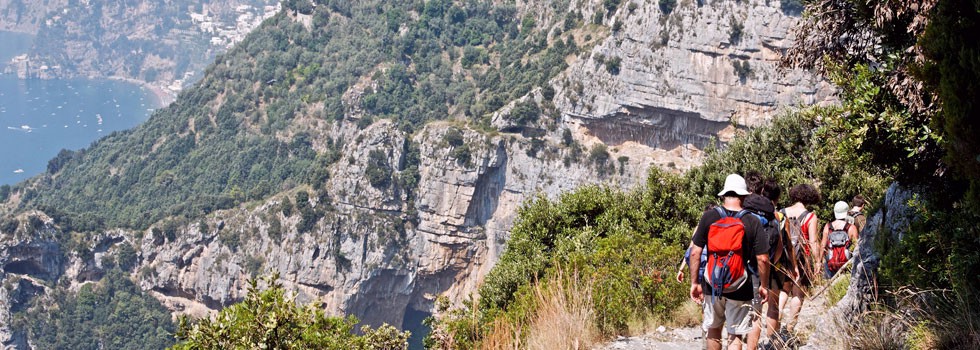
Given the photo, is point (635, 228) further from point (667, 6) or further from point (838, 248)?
point (667, 6)

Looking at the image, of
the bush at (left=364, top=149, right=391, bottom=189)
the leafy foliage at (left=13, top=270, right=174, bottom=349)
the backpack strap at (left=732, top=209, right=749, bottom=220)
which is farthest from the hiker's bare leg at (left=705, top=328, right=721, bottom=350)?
the leafy foliage at (left=13, top=270, right=174, bottom=349)

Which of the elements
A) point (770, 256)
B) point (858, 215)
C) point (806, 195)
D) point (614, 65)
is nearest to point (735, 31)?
point (614, 65)

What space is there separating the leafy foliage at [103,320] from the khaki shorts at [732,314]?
6758cm

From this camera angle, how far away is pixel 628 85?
58.8 meters

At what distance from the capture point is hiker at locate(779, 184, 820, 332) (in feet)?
23.0

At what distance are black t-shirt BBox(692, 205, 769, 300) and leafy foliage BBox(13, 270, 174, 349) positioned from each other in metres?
67.8

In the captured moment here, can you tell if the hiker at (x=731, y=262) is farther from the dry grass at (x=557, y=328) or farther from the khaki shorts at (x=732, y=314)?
the dry grass at (x=557, y=328)

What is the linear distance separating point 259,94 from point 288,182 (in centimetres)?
2299

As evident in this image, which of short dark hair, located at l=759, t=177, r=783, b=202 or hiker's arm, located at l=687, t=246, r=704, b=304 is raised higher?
short dark hair, located at l=759, t=177, r=783, b=202

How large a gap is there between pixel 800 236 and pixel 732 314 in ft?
5.67

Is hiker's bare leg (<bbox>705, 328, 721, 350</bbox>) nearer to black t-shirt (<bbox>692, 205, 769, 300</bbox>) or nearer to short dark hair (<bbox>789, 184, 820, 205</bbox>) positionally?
black t-shirt (<bbox>692, 205, 769, 300</bbox>)

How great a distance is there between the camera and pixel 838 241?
7.87 metres

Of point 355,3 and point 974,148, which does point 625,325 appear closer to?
point 974,148

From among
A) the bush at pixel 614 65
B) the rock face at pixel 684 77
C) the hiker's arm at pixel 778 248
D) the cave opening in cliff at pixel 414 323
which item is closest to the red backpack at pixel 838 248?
the hiker's arm at pixel 778 248
